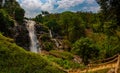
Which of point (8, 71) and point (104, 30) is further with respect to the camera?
point (104, 30)

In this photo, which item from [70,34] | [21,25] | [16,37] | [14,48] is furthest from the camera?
[70,34]

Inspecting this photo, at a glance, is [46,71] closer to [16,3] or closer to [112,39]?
[112,39]

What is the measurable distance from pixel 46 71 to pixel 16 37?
5408 centimetres

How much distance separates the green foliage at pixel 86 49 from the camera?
62750 mm

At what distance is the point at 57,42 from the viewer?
92.8m

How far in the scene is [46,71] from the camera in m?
27.6

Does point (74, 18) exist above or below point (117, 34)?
above

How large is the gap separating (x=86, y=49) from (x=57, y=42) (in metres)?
30.3

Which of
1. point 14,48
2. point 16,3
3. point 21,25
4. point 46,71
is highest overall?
point 16,3

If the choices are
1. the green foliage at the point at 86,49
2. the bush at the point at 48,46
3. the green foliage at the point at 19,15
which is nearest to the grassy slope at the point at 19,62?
the green foliage at the point at 86,49

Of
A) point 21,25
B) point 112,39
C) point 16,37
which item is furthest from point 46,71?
point 21,25

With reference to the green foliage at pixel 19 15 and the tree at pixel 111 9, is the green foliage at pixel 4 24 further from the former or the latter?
the tree at pixel 111 9

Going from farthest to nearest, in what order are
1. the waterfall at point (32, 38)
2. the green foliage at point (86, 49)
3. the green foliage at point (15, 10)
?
the green foliage at point (15, 10)
the waterfall at point (32, 38)
the green foliage at point (86, 49)

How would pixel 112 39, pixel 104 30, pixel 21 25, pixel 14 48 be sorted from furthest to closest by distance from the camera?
pixel 21 25 < pixel 112 39 < pixel 104 30 < pixel 14 48
